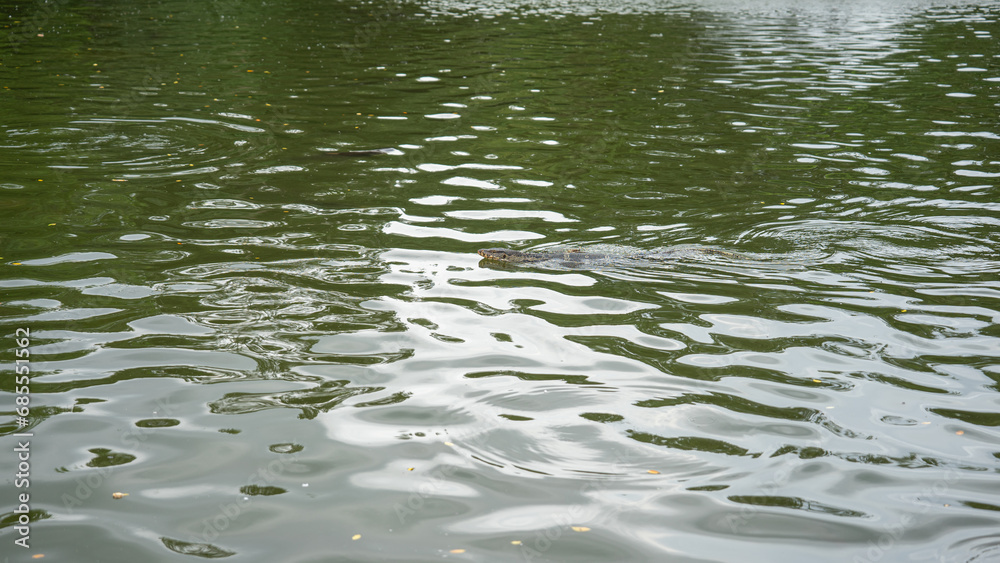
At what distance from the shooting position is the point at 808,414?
5.88 meters

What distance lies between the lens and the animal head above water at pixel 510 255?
9.01m

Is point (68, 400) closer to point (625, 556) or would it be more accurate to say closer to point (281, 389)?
point (281, 389)

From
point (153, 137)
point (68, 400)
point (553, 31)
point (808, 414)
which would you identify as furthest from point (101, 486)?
point (553, 31)

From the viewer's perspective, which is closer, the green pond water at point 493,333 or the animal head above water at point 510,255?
the green pond water at point 493,333

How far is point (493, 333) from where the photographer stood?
23.9ft

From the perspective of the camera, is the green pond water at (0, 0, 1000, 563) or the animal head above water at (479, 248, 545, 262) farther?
the animal head above water at (479, 248, 545, 262)

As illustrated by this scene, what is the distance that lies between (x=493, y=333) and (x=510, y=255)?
75.3 inches

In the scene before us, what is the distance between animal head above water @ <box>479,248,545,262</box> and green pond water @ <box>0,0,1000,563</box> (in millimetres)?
208

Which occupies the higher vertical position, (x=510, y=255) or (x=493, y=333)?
(x=510, y=255)

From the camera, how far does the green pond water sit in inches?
189

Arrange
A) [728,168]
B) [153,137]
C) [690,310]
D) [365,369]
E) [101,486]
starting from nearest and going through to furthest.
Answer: [101,486], [365,369], [690,310], [728,168], [153,137]

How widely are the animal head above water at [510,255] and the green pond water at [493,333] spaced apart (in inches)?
8.2

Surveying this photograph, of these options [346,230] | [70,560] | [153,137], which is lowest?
[70,560]

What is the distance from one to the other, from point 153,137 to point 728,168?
10.4m
